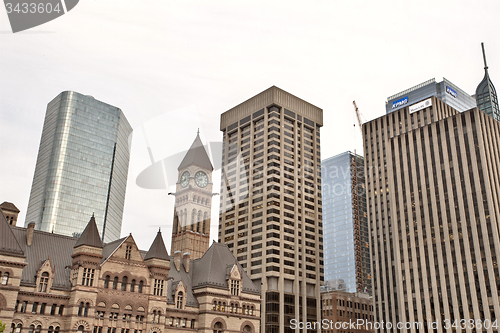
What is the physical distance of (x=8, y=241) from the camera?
7462 cm

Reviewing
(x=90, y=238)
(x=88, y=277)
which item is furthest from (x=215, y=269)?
(x=90, y=238)

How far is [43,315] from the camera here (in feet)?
245

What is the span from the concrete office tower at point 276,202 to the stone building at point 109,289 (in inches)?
2393

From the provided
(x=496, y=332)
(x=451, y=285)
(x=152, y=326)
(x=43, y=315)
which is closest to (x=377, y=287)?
(x=451, y=285)

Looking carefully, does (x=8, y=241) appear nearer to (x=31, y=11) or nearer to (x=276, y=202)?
(x=31, y=11)

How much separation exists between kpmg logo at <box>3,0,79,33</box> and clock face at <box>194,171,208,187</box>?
460ft

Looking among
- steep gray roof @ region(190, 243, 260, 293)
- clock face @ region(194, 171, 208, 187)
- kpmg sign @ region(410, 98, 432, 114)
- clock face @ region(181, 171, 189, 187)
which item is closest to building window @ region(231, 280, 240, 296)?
steep gray roof @ region(190, 243, 260, 293)

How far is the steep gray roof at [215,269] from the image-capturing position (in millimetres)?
94394

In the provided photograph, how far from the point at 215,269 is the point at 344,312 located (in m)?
96.2

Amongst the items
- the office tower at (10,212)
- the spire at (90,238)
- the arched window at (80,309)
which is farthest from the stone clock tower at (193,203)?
the arched window at (80,309)

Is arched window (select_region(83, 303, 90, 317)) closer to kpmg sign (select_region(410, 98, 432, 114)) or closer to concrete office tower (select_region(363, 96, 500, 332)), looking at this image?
concrete office tower (select_region(363, 96, 500, 332))

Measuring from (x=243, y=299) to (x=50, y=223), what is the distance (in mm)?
124594

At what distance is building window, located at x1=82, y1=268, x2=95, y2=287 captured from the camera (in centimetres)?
7825

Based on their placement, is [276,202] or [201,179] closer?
[201,179]
